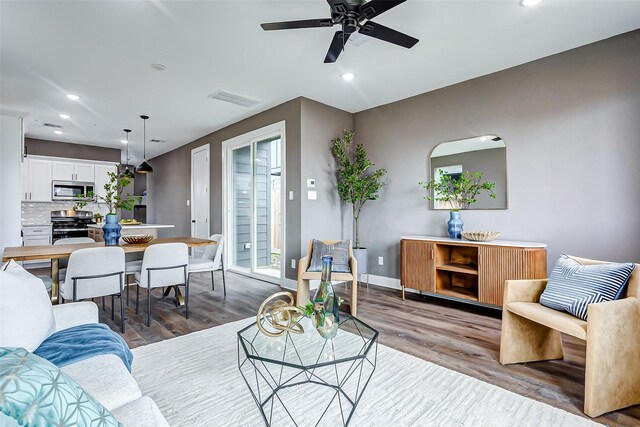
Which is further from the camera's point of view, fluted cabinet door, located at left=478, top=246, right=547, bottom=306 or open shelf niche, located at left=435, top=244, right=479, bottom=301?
open shelf niche, located at left=435, top=244, right=479, bottom=301

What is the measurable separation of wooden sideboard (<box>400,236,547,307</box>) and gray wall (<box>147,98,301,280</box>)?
4.97 ft

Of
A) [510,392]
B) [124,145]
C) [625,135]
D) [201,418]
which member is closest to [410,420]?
[510,392]

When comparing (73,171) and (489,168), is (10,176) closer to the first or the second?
(73,171)

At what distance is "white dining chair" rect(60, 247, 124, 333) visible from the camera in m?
2.59

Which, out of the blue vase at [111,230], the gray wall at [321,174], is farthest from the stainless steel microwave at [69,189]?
the gray wall at [321,174]

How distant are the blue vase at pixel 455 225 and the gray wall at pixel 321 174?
63.1 inches

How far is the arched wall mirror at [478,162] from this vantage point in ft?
11.5

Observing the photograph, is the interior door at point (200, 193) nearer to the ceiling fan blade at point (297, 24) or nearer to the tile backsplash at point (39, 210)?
the tile backsplash at point (39, 210)

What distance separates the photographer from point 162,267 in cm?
303

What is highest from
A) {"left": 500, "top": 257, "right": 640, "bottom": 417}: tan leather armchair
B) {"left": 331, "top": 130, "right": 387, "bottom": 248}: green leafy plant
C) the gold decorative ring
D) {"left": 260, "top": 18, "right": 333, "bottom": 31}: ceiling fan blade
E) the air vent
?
the air vent

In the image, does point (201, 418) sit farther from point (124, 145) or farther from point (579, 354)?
point (124, 145)

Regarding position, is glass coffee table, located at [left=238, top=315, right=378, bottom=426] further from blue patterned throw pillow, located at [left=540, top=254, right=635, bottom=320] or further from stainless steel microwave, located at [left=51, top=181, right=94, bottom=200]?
stainless steel microwave, located at [left=51, top=181, right=94, bottom=200]

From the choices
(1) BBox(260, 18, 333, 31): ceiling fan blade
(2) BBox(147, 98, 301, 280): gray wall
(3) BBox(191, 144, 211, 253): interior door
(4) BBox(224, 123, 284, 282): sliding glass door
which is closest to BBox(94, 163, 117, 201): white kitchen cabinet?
(2) BBox(147, 98, 301, 280): gray wall

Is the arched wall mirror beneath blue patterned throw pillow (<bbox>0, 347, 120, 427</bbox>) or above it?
above
